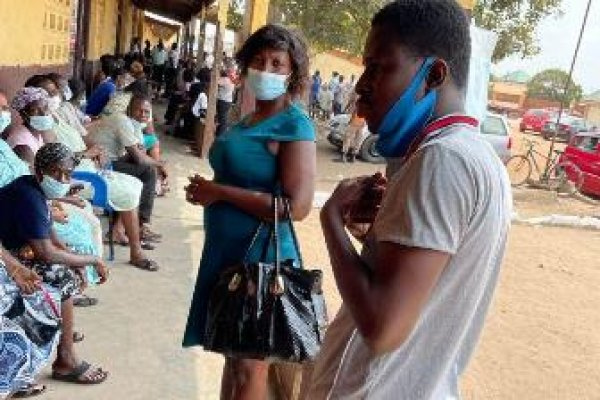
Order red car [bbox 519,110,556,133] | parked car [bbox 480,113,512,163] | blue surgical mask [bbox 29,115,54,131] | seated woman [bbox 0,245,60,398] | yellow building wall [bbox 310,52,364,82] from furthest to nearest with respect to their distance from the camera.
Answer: yellow building wall [bbox 310,52,364,82]
red car [bbox 519,110,556,133]
parked car [bbox 480,113,512,163]
blue surgical mask [bbox 29,115,54,131]
seated woman [bbox 0,245,60,398]

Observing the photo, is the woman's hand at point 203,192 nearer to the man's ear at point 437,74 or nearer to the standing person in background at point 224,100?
the man's ear at point 437,74

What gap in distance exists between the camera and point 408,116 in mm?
1176

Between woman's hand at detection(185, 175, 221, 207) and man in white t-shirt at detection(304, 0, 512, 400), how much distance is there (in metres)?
0.99

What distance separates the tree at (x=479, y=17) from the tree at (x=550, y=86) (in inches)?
1096

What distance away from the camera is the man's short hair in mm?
1150

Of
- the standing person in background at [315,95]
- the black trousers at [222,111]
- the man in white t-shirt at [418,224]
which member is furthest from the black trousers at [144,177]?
the standing person in background at [315,95]

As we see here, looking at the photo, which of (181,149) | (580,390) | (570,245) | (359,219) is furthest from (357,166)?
(359,219)

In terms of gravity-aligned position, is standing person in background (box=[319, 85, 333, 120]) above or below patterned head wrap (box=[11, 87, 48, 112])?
below

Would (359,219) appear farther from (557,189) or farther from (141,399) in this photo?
(557,189)

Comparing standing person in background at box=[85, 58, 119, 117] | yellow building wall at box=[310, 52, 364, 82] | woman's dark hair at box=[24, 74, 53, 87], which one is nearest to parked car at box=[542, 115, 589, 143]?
yellow building wall at box=[310, 52, 364, 82]

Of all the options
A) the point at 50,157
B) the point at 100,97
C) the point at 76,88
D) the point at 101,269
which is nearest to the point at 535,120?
the point at 100,97

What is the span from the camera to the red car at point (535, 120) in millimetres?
30203

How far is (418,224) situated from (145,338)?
9.64 ft

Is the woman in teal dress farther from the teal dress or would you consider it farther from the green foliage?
the green foliage
